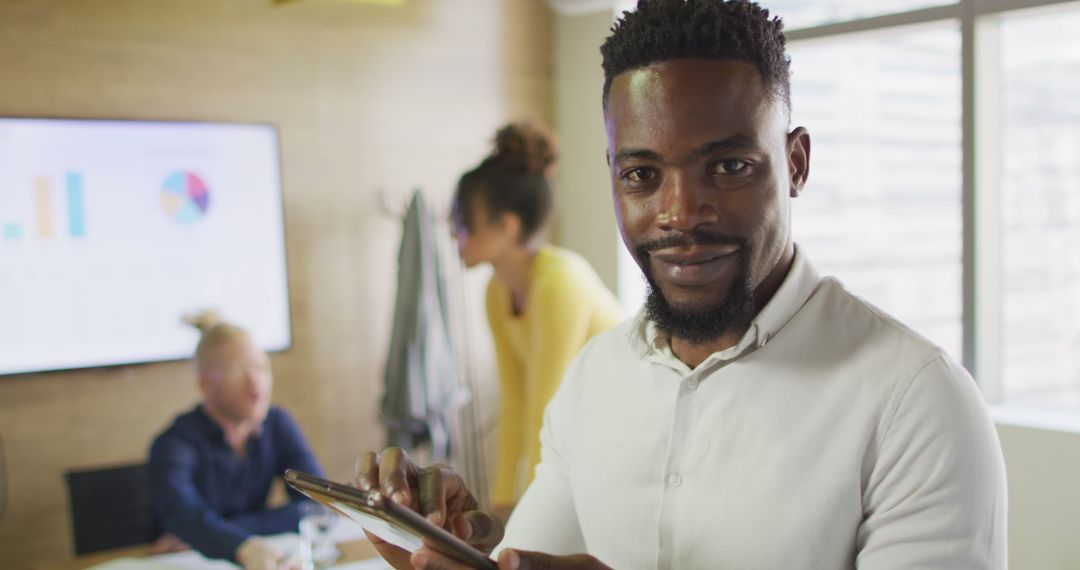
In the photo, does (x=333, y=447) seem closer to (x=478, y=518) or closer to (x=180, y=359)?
(x=180, y=359)

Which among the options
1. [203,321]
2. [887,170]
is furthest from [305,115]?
[887,170]

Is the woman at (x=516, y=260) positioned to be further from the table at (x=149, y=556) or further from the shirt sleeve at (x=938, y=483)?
the shirt sleeve at (x=938, y=483)

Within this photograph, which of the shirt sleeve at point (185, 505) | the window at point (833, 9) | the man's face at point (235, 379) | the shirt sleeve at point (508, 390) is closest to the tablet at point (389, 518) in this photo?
the shirt sleeve at point (185, 505)

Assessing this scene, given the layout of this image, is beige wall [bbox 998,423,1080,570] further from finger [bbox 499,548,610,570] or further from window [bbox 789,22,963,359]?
finger [bbox 499,548,610,570]

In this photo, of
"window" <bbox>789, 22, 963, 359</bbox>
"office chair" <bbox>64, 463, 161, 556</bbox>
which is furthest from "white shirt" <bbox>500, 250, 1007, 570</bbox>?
"window" <bbox>789, 22, 963, 359</bbox>

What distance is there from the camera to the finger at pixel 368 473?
114 centimetres

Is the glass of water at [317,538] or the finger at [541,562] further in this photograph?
the glass of water at [317,538]

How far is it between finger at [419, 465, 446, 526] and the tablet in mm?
51

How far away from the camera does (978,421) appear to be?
100cm

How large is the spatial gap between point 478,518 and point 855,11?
10.3ft

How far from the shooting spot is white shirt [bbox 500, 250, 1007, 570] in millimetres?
983

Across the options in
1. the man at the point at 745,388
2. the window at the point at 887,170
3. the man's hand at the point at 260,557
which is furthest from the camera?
the window at the point at 887,170

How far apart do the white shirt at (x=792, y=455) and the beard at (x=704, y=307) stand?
0.03 meters

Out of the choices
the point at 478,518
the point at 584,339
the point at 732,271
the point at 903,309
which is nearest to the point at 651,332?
the point at 732,271
